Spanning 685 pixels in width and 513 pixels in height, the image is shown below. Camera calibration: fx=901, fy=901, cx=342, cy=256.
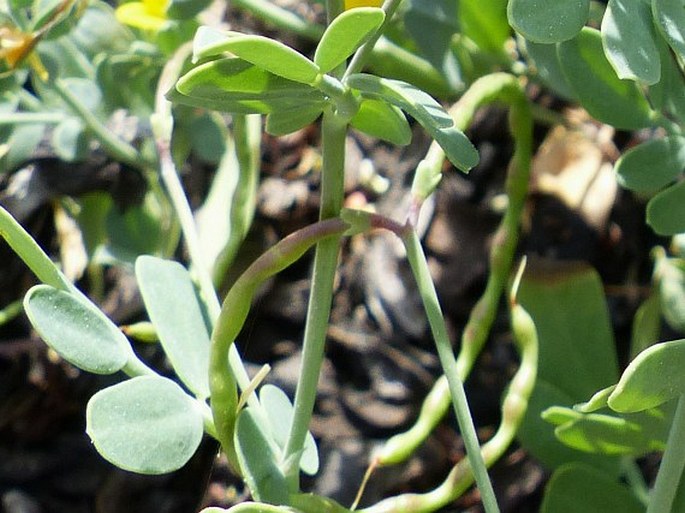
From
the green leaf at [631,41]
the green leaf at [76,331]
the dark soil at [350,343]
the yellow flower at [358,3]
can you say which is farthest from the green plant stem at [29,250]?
the dark soil at [350,343]

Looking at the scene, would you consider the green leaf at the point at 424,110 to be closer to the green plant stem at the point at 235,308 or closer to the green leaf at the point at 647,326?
the green plant stem at the point at 235,308

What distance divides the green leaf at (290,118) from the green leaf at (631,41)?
0.52ft

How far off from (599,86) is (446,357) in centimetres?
23

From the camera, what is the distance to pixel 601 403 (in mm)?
483

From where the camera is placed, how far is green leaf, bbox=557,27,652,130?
0.60 m

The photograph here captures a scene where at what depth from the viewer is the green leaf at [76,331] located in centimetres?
50

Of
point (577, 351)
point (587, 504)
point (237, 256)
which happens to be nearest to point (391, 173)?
point (237, 256)

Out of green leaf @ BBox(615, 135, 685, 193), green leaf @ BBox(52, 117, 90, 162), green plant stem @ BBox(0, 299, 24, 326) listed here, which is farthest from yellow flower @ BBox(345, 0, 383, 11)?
green plant stem @ BBox(0, 299, 24, 326)

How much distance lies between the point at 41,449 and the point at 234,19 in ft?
1.84

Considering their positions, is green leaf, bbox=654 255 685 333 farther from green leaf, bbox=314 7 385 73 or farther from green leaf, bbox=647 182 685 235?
green leaf, bbox=314 7 385 73

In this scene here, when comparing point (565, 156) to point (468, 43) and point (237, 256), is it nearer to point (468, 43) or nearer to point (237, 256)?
point (468, 43)

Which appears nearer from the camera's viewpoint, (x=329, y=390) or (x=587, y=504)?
(x=587, y=504)

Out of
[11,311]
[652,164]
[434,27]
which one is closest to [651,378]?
[652,164]

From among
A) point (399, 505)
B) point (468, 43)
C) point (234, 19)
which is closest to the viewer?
point (399, 505)
